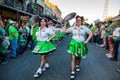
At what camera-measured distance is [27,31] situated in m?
14.6

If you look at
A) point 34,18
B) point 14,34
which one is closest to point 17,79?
point 34,18

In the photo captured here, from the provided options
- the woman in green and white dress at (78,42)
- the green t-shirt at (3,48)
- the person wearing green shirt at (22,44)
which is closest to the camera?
the woman in green and white dress at (78,42)

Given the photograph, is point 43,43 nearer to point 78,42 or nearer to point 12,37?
point 78,42

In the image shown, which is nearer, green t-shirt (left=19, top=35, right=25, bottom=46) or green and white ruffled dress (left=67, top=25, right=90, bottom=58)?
green and white ruffled dress (left=67, top=25, right=90, bottom=58)

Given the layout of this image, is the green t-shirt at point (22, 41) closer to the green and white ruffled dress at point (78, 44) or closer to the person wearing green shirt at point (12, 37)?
the person wearing green shirt at point (12, 37)

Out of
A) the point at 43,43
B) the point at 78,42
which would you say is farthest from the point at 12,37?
the point at 78,42

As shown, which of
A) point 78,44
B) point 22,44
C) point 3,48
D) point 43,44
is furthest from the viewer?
point 22,44

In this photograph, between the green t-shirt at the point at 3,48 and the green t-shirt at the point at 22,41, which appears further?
the green t-shirt at the point at 22,41

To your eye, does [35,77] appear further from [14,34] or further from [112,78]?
[14,34]

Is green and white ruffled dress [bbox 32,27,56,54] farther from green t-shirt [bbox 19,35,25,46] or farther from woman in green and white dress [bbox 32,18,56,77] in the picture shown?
green t-shirt [bbox 19,35,25,46]

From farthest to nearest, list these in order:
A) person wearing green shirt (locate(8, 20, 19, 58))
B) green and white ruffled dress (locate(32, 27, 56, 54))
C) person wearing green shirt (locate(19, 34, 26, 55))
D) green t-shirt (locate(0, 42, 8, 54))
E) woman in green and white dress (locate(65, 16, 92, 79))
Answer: person wearing green shirt (locate(19, 34, 26, 55)), person wearing green shirt (locate(8, 20, 19, 58)), green t-shirt (locate(0, 42, 8, 54)), green and white ruffled dress (locate(32, 27, 56, 54)), woman in green and white dress (locate(65, 16, 92, 79))

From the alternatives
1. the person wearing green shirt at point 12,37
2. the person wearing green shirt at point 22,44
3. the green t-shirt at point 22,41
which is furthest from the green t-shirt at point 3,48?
the green t-shirt at point 22,41

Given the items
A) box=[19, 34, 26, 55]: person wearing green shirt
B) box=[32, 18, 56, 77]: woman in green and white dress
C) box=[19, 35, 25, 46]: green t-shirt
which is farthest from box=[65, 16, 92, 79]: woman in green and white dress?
box=[19, 35, 25, 46]: green t-shirt

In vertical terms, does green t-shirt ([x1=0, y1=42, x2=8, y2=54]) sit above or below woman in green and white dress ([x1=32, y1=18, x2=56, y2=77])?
below
